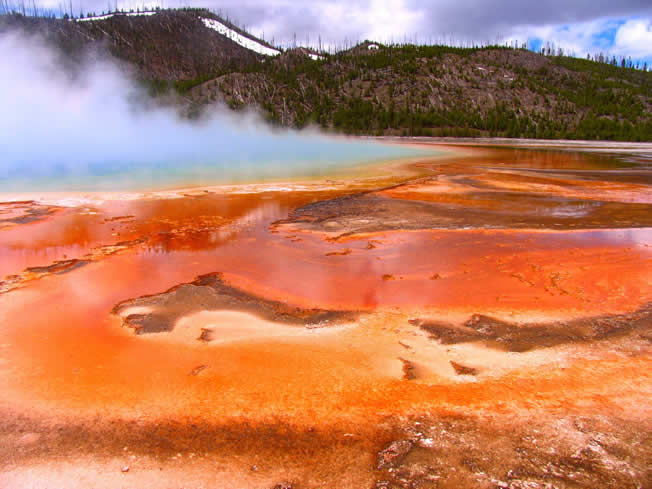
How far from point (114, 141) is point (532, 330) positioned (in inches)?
1645

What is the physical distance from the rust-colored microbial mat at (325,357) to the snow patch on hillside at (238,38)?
5797 inches

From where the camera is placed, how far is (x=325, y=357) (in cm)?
444

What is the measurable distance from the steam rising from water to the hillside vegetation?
7393mm

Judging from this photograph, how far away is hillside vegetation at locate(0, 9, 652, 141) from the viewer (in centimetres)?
6919

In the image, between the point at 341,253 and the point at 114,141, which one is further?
the point at 114,141

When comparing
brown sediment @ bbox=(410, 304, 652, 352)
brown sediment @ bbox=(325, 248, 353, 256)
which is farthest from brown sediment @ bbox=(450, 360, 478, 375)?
brown sediment @ bbox=(325, 248, 353, 256)

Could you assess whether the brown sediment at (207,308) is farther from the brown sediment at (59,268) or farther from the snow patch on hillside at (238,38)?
the snow patch on hillside at (238,38)

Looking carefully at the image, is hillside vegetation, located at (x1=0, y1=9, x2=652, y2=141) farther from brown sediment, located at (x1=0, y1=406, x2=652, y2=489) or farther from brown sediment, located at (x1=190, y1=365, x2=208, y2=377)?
brown sediment, located at (x1=0, y1=406, x2=652, y2=489)

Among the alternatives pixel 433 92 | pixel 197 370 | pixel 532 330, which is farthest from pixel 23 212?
pixel 433 92

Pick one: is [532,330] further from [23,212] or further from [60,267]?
[23,212]

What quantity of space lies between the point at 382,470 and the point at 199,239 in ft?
21.7

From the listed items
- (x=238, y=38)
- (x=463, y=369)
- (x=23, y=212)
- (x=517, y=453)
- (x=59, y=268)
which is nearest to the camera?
(x=517, y=453)

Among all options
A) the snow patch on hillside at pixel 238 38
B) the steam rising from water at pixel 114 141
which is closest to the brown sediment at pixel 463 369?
the steam rising from water at pixel 114 141

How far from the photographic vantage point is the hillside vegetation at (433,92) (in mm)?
69188
